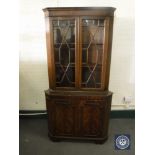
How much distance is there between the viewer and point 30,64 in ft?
10.1

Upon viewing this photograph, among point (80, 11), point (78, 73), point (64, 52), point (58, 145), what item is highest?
point (80, 11)

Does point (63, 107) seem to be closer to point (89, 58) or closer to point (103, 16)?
point (89, 58)

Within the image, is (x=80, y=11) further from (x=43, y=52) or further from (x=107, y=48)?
(x=43, y=52)

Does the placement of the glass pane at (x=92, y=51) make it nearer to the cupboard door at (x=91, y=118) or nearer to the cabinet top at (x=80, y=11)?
the cabinet top at (x=80, y=11)

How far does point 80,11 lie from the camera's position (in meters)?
2.24

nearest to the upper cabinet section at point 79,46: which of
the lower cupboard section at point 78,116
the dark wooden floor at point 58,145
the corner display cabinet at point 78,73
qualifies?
the corner display cabinet at point 78,73

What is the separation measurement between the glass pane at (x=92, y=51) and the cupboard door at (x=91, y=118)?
0.26m

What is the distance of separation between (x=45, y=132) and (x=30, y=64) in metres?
1.11

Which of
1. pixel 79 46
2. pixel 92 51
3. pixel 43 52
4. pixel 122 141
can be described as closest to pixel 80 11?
pixel 79 46

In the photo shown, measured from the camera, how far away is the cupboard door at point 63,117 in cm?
246

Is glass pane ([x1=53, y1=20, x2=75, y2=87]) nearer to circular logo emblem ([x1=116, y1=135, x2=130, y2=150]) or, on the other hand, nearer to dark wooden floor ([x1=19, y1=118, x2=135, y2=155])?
dark wooden floor ([x1=19, y1=118, x2=135, y2=155])

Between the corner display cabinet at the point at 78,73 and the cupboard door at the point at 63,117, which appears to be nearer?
the corner display cabinet at the point at 78,73

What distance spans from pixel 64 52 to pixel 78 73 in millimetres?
331
